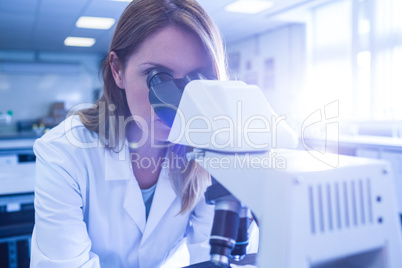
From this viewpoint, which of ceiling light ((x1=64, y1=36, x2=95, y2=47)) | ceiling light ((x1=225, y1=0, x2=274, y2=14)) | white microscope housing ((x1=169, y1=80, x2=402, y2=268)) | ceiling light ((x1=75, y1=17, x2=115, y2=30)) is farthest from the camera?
ceiling light ((x1=64, y1=36, x2=95, y2=47))

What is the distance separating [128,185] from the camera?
95cm

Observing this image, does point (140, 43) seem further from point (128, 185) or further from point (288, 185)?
point (288, 185)

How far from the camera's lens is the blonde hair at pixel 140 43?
31.9 inches

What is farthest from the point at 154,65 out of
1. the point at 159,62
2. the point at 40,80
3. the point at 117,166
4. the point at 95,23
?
the point at 40,80

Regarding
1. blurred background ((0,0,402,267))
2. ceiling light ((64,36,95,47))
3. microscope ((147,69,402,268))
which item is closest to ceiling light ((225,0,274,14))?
blurred background ((0,0,402,267))

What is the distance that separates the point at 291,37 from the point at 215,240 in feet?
16.7

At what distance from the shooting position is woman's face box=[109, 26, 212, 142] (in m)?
0.74

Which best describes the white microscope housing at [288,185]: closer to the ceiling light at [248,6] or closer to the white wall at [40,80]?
the ceiling light at [248,6]

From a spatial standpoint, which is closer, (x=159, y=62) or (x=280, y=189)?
(x=280, y=189)

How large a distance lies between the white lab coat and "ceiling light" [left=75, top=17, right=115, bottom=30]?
4002 mm

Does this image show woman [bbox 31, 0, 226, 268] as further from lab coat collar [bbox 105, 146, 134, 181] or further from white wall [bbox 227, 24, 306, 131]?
white wall [bbox 227, 24, 306, 131]

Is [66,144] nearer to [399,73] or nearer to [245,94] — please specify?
[245,94]

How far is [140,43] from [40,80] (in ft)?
24.1

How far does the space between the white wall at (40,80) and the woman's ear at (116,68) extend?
6824 mm
